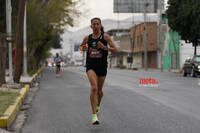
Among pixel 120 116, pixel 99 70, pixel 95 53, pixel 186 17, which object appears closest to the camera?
pixel 95 53

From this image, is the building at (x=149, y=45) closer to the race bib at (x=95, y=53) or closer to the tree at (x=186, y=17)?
the tree at (x=186, y=17)

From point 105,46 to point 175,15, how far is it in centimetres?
2982

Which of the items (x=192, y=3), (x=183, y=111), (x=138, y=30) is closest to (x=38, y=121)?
(x=183, y=111)

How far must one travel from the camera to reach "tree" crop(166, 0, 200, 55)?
3147 cm

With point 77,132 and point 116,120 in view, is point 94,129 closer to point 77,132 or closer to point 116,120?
point 77,132

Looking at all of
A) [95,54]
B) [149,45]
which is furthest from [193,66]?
[149,45]

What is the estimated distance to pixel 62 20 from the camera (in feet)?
117

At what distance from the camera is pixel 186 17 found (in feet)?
109

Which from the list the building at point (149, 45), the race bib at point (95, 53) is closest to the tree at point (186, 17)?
the race bib at point (95, 53)

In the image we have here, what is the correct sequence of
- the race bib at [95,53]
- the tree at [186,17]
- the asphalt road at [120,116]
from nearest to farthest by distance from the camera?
the asphalt road at [120,116]
the race bib at [95,53]
the tree at [186,17]

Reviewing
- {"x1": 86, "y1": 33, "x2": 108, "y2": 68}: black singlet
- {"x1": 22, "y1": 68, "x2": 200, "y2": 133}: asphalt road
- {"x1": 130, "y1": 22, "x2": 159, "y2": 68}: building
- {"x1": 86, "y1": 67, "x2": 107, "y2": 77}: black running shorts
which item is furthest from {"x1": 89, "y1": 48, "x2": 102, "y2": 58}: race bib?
{"x1": 130, "y1": 22, "x2": 159, "y2": 68}: building

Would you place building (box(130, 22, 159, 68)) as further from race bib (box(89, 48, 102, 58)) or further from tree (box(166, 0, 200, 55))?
race bib (box(89, 48, 102, 58))

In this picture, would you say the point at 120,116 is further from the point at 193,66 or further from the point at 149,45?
the point at 149,45

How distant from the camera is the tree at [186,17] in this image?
31469mm
